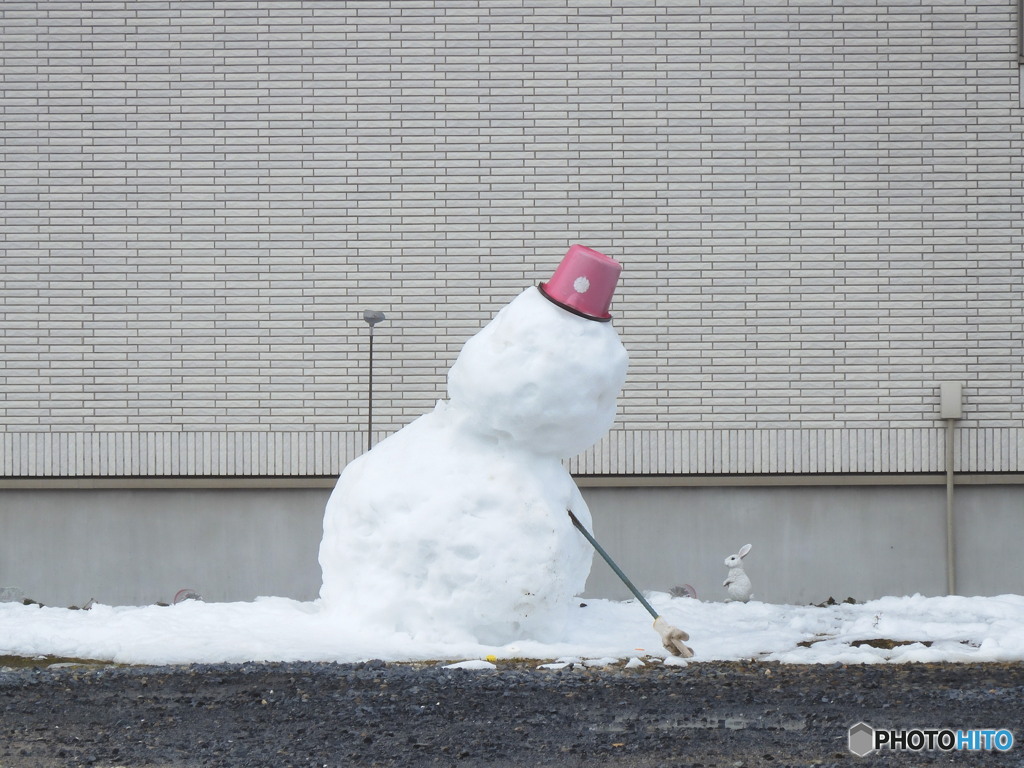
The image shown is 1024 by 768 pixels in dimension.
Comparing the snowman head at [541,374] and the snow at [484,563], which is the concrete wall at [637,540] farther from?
the snowman head at [541,374]

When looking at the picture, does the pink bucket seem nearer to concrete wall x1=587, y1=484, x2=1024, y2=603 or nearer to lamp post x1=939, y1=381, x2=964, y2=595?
concrete wall x1=587, y1=484, x2=1024, y2=603

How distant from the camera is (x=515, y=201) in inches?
426

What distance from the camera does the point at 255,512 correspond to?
35.3 ft

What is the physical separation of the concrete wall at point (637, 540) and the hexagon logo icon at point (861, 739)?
5686 millimetres

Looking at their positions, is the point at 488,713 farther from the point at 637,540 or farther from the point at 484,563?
the point at 637,540

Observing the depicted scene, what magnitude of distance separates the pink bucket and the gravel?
216 cm

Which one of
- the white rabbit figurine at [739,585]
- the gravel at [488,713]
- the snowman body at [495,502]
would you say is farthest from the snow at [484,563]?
the white rabbit figurine at [739,585]

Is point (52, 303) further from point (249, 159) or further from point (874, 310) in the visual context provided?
point (874, 310)

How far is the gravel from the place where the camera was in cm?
469

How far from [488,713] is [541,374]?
7.53 feet

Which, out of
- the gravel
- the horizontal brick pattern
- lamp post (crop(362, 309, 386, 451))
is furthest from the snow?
the horizontal brick pattern

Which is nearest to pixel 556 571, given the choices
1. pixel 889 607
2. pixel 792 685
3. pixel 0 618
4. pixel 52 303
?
pixel 792 685

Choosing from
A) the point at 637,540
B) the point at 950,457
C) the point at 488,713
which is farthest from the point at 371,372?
the point at 488,713

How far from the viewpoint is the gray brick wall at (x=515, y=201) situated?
10.8 meters
